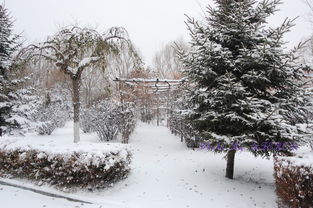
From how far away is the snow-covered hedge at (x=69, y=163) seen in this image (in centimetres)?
433

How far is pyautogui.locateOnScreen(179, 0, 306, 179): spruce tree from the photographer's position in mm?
4009

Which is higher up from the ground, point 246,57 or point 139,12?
point 139,12

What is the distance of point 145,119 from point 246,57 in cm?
1718

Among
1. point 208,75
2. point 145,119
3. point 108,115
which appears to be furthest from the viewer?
point 145,119

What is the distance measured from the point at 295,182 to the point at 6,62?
10336 mm

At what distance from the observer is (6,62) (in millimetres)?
8242

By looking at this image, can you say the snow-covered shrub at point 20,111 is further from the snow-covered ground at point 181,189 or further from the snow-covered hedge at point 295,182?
the snow-covered hedge at point 295,182

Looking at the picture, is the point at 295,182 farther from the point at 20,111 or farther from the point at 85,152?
the point at 20,111

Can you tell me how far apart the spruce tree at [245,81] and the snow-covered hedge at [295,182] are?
31.0 inches

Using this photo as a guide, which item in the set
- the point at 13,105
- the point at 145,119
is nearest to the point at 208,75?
the point at 13,105

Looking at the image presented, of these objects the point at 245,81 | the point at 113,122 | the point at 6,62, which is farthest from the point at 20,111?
the point at 245,81

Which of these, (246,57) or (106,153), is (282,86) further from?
(106,153)

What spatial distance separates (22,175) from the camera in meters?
5.19

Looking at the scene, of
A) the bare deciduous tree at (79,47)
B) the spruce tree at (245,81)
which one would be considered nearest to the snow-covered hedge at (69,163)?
the spruce tree at (245,81)
